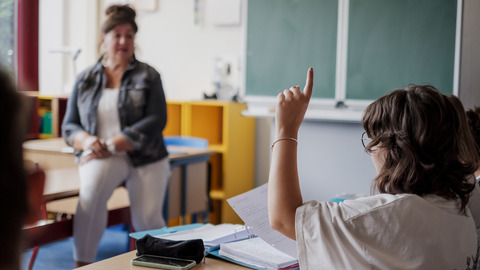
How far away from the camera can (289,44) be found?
4352 mm

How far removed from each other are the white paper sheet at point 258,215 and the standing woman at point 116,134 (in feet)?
5.49

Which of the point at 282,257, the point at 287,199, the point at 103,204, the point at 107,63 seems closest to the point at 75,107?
the point at 107,63

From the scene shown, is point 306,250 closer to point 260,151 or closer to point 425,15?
point 425,15

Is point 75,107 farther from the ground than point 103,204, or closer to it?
farther from the ground

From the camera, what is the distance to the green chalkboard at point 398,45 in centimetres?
382

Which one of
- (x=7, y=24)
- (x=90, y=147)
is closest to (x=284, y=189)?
(x=90, y=147)

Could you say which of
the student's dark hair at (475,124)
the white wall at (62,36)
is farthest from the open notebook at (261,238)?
the white wall at (62,36)

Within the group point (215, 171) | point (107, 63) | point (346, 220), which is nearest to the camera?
point (346, 220)

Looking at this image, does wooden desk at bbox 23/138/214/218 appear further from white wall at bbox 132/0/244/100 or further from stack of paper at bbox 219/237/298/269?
stack of paper at bbox 219/237/298/269

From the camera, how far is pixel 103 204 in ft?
9.98

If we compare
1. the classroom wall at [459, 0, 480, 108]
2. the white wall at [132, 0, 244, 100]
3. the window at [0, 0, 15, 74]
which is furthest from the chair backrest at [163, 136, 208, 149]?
the classroom wall at [459, 0, 480, 108]

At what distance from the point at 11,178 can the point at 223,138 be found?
15.5 feet

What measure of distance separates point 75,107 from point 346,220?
2.41 metres

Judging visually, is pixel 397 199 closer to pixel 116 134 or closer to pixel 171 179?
pixel 116 134
